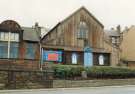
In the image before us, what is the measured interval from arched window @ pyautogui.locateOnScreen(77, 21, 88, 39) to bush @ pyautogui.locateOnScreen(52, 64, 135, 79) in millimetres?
10432

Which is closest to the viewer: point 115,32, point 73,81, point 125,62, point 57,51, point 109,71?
point 73,81

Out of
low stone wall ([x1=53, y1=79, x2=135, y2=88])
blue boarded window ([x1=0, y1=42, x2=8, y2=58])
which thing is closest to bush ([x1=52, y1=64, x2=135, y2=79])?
low stone wall ([x1=53, y1=79, x2=135, y2=88])

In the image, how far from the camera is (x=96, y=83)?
40656mm

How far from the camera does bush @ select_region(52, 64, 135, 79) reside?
4012cm

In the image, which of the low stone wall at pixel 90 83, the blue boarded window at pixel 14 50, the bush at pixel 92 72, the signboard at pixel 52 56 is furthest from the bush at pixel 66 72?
the signboard at pixel 52 56

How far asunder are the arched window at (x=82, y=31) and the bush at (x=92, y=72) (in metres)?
10.4

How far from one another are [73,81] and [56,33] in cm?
1566

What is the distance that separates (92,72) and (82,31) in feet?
43.9

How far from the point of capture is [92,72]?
42.7 meters

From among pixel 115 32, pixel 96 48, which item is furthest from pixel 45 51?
pixel 115 32

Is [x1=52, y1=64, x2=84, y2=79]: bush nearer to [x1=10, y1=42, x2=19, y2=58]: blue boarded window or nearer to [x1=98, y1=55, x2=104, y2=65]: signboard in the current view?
[x1=10, y1=42, x2=19, y2=58]: blue boarded window

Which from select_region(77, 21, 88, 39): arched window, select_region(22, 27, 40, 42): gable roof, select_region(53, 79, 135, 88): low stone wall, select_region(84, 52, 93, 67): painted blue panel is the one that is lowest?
select_region(53, 79, 135, 88): low stone wall

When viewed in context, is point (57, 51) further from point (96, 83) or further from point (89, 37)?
point (96, 83)

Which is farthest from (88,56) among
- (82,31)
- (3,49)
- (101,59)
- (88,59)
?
(3,49)
